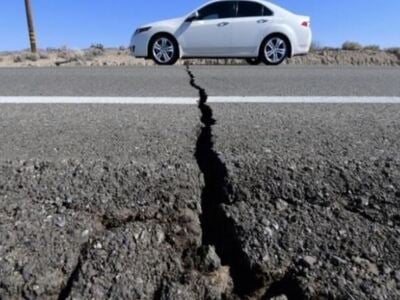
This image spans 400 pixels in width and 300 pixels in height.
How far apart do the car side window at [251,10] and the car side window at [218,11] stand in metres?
0.15

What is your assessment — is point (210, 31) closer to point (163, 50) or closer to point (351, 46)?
point (163, 50)

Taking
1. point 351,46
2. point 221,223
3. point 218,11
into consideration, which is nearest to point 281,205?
point 221,223

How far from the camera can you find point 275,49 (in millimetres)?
9922

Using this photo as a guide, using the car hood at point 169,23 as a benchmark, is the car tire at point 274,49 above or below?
below

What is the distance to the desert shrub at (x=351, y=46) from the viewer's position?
2366 centimetres

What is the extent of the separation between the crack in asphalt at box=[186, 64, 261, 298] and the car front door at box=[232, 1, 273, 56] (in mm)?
7924

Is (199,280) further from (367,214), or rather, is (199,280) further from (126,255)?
(367,214)

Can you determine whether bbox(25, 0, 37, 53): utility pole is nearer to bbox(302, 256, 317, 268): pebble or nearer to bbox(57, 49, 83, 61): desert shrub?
bbox(57, 49, 83, 61): desert shrub

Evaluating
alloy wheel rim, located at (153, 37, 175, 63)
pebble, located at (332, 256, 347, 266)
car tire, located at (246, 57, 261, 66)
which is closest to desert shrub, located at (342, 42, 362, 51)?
car tire, located at (246, 57, 261, 66)

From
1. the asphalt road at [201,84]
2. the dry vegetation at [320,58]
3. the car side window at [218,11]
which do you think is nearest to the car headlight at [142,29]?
the car side window at [218,11]

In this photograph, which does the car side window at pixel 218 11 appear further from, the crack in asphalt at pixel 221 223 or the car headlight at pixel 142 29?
the crack in asphalt at pixel 221 223

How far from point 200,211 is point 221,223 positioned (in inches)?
4.3

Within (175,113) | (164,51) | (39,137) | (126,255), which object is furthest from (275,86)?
(164,51)

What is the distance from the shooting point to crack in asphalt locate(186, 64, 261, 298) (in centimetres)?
143
